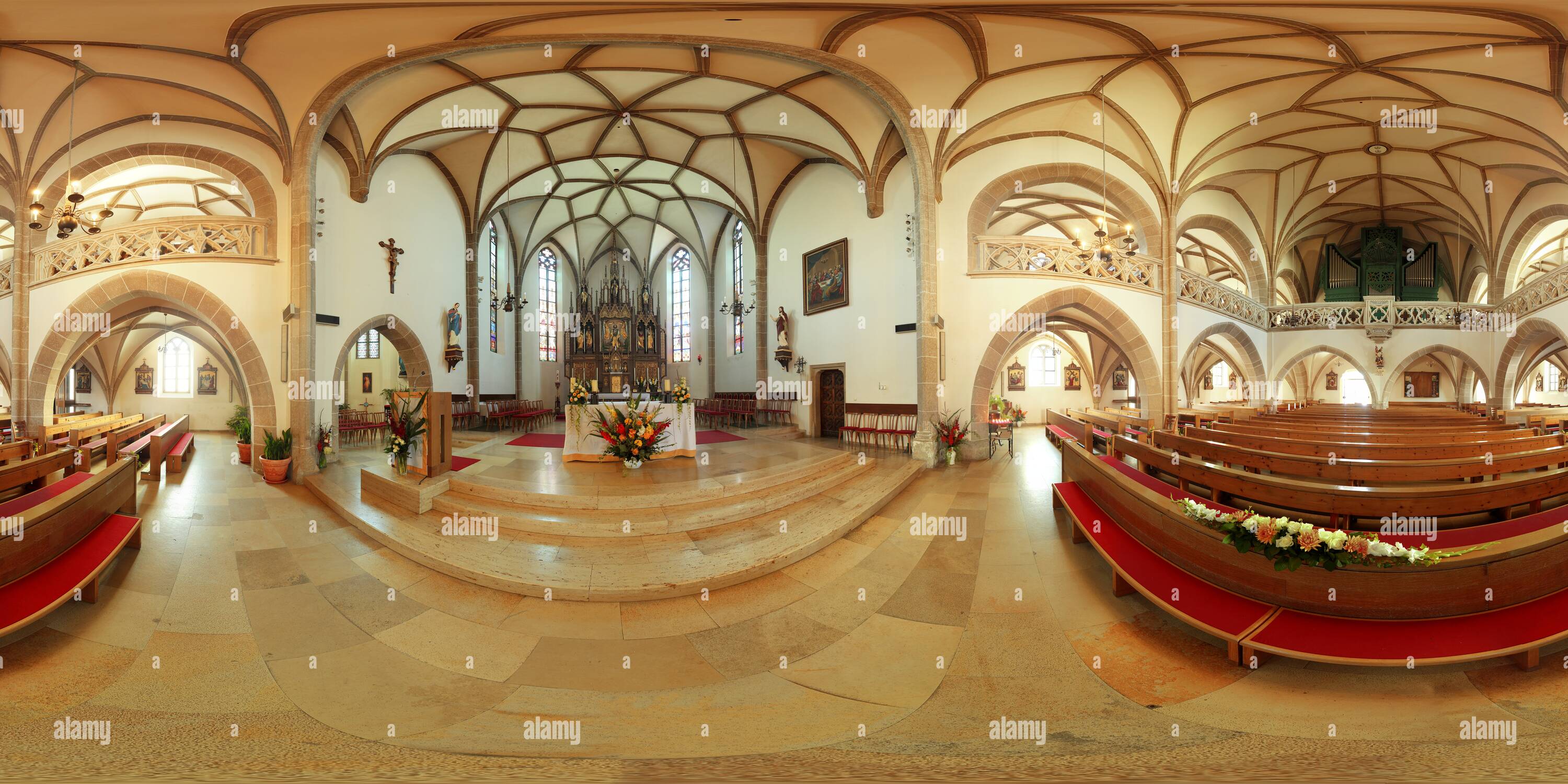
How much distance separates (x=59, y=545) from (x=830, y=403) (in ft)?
36.3

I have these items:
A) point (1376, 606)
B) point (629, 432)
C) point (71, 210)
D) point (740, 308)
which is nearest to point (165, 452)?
point (71, 210)

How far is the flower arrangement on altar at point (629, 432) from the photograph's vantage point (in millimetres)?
8156

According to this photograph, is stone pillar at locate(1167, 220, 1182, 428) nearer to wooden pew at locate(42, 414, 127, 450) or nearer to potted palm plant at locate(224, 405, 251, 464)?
potted palm plant at locate(224, 405, 251, 464)

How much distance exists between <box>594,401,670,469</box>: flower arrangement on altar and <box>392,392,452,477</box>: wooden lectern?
199cm

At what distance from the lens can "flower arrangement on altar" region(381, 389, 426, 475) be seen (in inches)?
282

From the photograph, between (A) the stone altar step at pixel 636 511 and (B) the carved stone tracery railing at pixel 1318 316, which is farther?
(B) the carved stone tracery railing at pixel 1318 316

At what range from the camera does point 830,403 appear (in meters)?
13.2

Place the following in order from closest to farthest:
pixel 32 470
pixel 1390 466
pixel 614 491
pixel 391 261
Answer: pixel 1390 466
pixel 32 470
pixel 614 491
pixel 391 261

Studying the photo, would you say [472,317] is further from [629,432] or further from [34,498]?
[34,498]

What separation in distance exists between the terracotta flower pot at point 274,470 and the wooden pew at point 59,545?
2.89 meters

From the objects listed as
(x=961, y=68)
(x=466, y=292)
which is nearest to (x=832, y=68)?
(x=961, y=68)

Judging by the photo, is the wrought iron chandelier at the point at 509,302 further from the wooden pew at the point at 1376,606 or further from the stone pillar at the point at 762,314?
the wooden pew at the point at 1376,606

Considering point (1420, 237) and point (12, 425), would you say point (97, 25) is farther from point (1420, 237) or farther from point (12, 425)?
point (1420, 237)

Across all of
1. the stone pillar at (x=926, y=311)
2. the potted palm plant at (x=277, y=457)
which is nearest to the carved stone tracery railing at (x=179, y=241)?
the potted palm plant at (x=277, y=457)
